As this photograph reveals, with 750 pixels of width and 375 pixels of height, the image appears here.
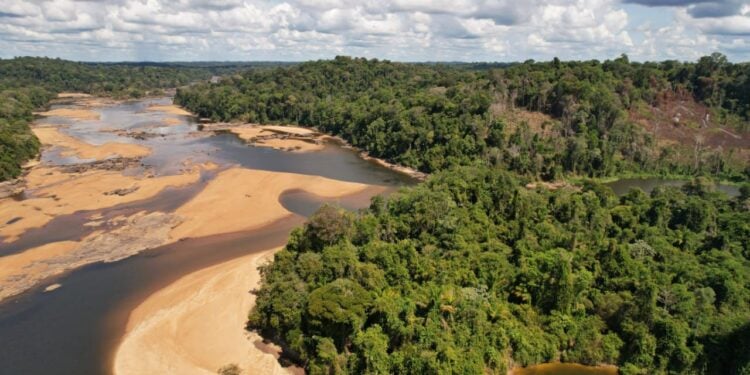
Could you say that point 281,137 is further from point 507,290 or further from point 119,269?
point 507,290

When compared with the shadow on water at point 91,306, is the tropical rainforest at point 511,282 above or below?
above

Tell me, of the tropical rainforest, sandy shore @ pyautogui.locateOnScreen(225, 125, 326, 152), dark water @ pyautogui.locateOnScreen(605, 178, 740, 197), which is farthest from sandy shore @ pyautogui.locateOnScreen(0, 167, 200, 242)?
Answer: dark water @ pyautogui.locateOnScreen(605, 178, 740, 197)

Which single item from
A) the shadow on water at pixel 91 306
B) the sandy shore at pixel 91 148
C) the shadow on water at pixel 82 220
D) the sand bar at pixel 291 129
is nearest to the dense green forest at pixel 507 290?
the shadow on water at pixel 91 306

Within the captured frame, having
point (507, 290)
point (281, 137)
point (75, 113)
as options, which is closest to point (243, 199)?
point (507, 290)

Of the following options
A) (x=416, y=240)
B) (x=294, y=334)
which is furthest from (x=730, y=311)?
(x=294, y=334)

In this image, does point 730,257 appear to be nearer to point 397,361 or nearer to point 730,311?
point 730,311

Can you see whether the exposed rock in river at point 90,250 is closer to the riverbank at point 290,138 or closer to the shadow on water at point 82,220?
the shadow on water at point 82,220
